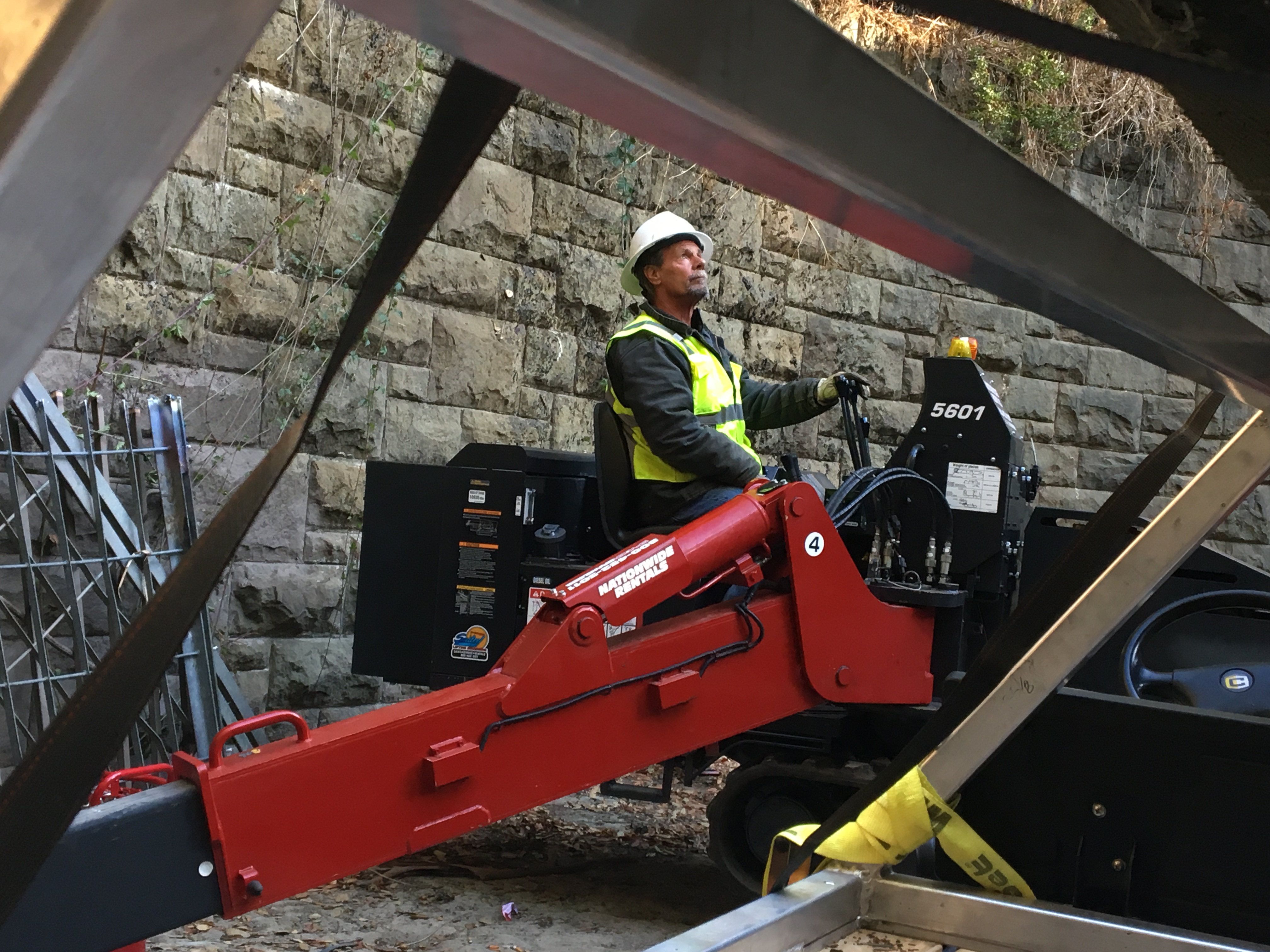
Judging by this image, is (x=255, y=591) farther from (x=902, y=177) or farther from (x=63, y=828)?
(x=902, y=177)

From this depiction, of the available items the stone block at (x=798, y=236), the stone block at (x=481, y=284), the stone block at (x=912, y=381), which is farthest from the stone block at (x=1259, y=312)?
the stone block at (x=481, y=284)

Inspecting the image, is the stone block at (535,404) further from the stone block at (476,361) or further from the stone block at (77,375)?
the stone block at (77,375)

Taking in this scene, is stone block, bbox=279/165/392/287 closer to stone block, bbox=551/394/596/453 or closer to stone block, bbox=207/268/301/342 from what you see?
stone block, bbox=207/268/301/342

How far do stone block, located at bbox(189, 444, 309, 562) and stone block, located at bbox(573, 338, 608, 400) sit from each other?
1.74m

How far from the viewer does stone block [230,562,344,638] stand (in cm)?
507

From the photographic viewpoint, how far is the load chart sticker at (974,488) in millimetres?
3896

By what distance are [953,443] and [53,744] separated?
360 centimetres

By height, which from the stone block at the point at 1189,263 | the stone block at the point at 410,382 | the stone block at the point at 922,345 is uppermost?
the stone block at the point at 1189,263

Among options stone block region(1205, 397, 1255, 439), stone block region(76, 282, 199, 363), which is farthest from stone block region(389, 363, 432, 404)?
stone block region(1205, 397, 1255, 439)

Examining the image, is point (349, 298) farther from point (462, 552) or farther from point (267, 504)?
point (462, 552)

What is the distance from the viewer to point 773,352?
7.75 meters

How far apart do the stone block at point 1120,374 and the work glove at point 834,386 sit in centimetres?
557

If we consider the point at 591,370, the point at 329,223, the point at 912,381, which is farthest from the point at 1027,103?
the point at 329,223

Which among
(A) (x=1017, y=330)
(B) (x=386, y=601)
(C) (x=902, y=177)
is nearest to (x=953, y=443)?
(B) (x=386, y=601)
